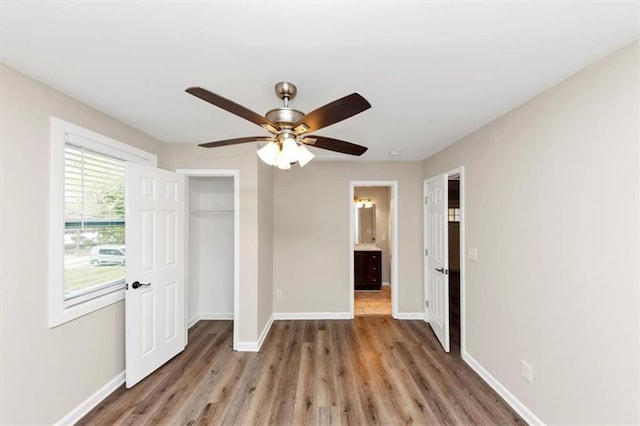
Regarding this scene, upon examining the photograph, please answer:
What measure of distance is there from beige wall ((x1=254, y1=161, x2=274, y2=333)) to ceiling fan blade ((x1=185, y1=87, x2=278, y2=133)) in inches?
72.6

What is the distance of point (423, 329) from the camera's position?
3.78 m

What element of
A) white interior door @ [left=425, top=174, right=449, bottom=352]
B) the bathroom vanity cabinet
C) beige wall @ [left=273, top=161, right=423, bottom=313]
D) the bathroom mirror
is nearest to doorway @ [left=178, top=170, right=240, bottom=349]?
beige wall @ [left=273, top=161, right=423, bottom=313]

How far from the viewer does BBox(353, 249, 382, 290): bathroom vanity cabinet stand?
5633 mm

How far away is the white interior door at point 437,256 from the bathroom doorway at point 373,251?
50cm

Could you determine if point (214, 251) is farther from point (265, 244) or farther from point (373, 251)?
point (373, 251)

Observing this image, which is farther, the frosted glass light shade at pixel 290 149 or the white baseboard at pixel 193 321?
the white baseboard at pixel 193 321

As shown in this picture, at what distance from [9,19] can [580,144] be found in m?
3.03

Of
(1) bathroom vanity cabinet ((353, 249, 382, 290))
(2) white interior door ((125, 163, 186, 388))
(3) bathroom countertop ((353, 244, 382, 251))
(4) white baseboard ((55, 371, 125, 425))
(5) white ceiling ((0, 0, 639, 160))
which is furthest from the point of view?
(3) bathroom countertop ((353, 244, 382, 251))

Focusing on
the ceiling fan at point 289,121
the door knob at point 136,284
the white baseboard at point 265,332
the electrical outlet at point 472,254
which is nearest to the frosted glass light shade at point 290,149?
the ceiling fan at point 289,121

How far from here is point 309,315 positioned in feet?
13.6

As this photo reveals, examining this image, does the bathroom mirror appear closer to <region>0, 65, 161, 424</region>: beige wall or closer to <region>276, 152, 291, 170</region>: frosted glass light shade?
<region>276, 152, 291, 170</region>: frosted glass light shade

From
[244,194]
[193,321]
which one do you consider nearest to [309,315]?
[193,321]

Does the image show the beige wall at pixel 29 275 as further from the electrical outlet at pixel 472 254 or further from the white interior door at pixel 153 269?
the electrical outlet at pixel 472 254

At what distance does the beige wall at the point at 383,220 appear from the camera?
614 cm
